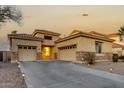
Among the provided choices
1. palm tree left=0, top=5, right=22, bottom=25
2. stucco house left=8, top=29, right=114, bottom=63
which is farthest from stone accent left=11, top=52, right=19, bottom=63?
palm tree left=0, top=5, right=22, bottom=25

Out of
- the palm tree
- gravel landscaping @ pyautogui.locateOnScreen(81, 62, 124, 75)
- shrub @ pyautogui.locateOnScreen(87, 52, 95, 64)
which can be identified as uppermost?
the palm tree

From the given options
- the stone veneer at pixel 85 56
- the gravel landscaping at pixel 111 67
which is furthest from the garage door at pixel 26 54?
the gravel landscaping at pixel 111 67

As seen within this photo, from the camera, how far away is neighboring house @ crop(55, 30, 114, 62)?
37.5ft

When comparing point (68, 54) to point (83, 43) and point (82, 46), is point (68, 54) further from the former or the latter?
point (83, 43)

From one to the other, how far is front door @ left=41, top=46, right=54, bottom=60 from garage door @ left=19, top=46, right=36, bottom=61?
75 cm

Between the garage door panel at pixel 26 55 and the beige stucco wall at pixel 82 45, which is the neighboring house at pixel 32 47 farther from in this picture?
the beige stucco wall at pixel 82 45

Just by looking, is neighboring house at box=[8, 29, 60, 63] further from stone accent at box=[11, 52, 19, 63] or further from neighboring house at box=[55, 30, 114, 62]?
neighboring house at box=[55, 30, 114, 62]

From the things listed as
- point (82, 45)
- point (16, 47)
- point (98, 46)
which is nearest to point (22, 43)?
point (16, 47)

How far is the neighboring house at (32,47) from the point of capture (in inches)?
445

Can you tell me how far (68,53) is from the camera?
12.5 metres

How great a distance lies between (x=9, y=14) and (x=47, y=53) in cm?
411

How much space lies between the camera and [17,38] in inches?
459

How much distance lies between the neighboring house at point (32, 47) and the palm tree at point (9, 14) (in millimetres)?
2048
